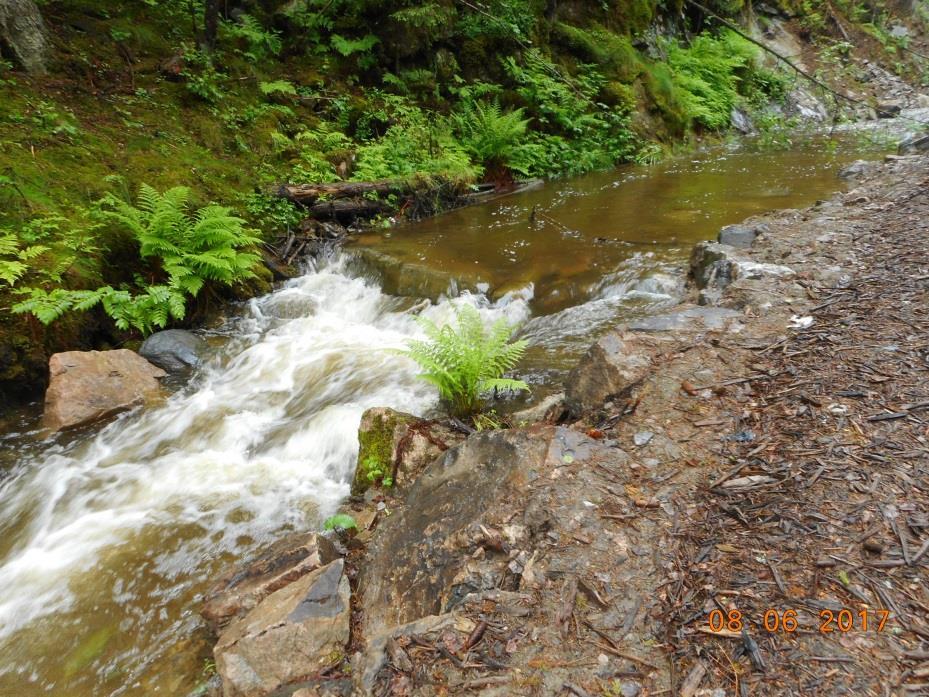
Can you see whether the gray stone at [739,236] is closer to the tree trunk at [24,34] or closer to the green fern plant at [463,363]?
the green fern plant at [463,363]

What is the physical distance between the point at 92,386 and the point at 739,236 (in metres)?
7.28

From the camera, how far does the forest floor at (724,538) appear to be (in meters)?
1.70

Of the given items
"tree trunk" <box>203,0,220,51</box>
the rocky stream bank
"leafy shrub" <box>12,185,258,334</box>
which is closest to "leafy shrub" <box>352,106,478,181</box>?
"tree trunk" <box>203,0,220,51</box>

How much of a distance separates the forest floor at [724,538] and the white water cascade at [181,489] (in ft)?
6.71

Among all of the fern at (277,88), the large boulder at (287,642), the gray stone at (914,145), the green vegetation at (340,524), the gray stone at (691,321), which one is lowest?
the gray stone at (914,145)

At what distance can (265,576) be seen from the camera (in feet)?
10.2

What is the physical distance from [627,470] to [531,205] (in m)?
8.06

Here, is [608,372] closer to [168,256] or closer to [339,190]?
[168,256]

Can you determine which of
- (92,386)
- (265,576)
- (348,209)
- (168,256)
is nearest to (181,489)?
(92,386)

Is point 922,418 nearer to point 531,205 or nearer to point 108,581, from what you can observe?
point 108,581

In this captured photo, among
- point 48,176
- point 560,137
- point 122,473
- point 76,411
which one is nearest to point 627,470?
point 122,473

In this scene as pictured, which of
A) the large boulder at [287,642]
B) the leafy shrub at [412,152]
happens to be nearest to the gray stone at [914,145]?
the leafy shrub at [412,152]

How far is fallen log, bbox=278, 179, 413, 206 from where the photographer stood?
28.8ft
